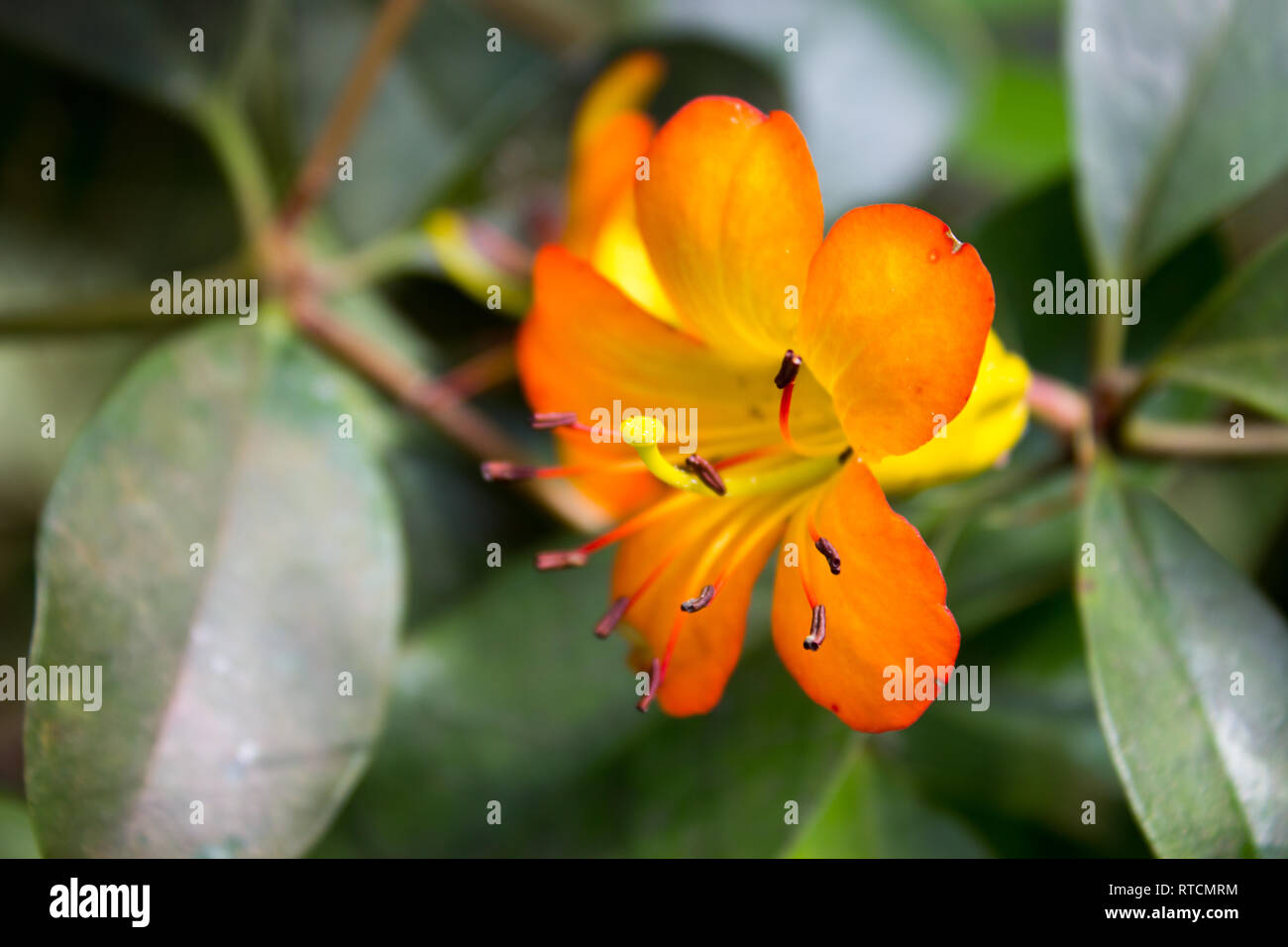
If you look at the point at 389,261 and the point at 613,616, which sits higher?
the point at 389,261

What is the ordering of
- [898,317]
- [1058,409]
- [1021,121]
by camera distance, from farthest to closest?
[1021,121], [1058,409], [898,317]

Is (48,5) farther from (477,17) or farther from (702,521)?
(702,521)

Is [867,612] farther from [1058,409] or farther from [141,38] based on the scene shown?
[141,38]

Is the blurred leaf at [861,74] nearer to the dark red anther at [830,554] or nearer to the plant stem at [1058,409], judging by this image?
the plant stem at [1058,409]

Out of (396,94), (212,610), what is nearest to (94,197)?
(396,94)

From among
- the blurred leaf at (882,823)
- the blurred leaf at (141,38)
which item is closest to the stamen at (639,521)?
the blurred leaf at (882,823)
